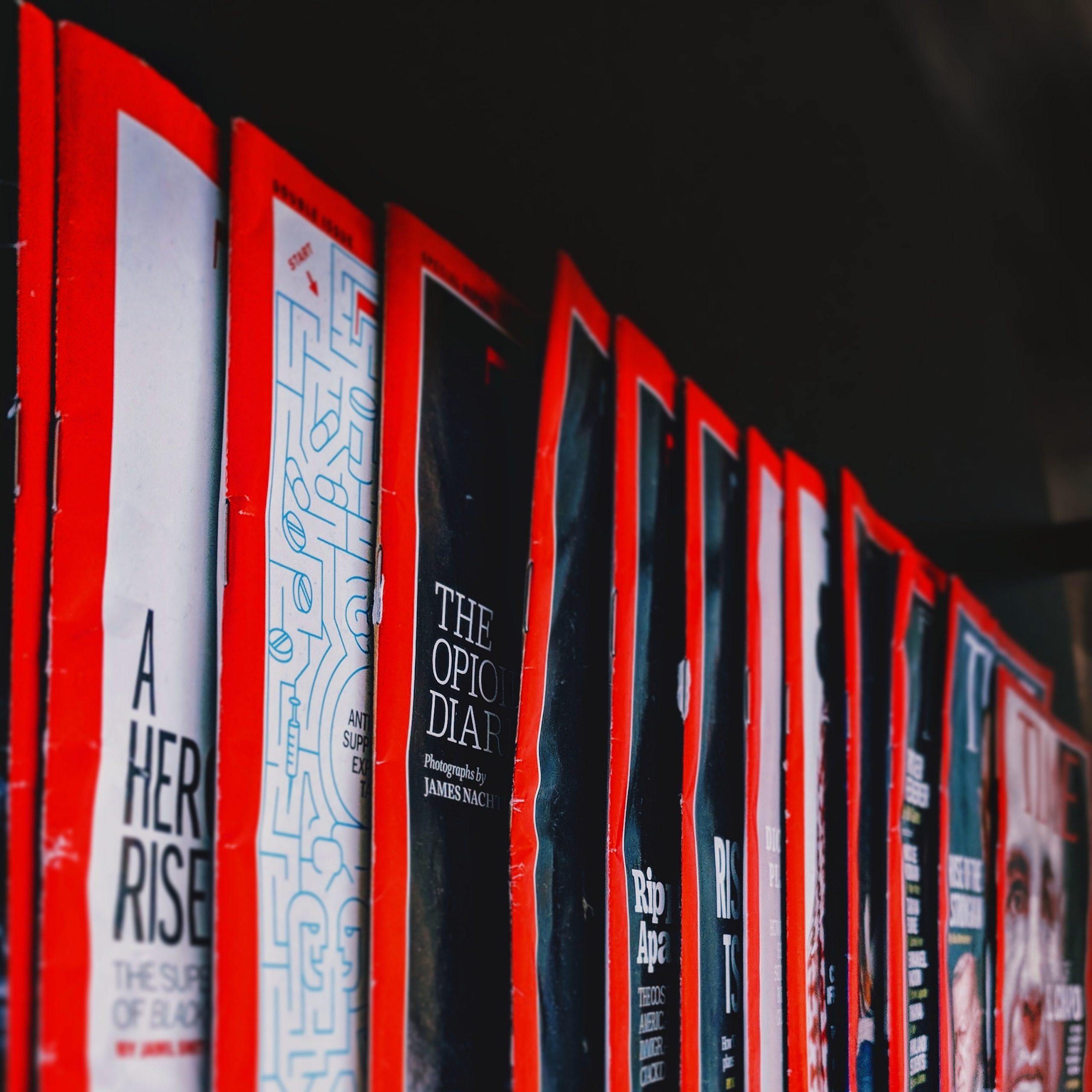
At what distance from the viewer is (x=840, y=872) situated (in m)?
2.10

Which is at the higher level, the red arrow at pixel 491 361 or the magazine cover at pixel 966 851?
the red arrow at pixel 491 361

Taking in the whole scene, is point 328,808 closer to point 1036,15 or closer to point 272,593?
point 272,593

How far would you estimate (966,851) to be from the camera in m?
2.52

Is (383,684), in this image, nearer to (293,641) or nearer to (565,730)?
(293,641)

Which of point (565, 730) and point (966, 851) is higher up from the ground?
point (565, 730)

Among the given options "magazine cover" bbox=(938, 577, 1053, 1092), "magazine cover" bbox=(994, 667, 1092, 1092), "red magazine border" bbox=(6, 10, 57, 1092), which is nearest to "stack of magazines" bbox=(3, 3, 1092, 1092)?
"red magazine border" bbox=(6, 10, 57, 1092)

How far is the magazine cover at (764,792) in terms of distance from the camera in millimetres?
1803

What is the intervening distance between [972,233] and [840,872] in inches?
80.5

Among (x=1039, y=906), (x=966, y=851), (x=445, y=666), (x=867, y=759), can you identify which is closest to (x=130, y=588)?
(x=445, y=666)

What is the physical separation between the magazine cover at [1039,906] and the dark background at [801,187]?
39 centimetres

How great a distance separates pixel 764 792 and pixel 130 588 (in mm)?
1113

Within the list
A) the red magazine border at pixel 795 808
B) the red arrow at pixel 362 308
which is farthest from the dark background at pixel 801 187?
the red magazine border at pixel 795 808

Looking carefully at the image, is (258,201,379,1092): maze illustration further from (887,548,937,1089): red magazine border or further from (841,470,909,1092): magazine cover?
(887,548,937,1089): red magazine border

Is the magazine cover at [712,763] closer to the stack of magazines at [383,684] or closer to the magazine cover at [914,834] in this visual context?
the stack of magazines at [383,684]
